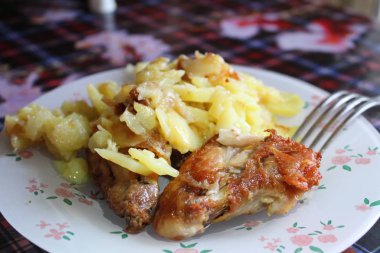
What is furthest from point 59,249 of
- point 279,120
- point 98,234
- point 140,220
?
point 279,120

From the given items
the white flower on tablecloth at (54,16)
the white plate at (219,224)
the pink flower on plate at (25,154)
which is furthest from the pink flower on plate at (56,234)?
the white flower on tablecloth at (54,16)

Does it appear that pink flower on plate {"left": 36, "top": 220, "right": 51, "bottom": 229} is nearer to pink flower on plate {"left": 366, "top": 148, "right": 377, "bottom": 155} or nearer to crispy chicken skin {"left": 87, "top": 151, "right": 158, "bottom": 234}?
crispy chicken skin {"left": 87, "top": 151, "right": 158, "bottom": 234}

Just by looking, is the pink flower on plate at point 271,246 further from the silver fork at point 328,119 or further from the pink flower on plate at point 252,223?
the silver fork at point 328,119

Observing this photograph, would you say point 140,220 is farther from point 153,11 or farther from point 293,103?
point 153,11

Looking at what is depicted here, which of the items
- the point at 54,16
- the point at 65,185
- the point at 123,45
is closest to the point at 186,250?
the point at 65,185

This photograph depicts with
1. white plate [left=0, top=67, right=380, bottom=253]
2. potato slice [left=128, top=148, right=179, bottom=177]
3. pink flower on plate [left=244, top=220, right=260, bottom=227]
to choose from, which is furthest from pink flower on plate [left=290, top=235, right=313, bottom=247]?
potato slice [left=128, top=148, right=179, bottom=177]
